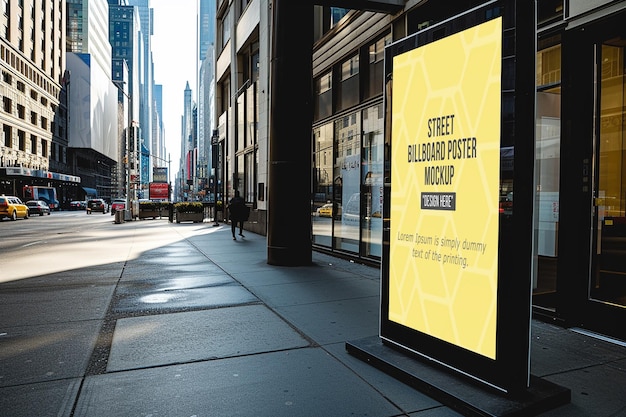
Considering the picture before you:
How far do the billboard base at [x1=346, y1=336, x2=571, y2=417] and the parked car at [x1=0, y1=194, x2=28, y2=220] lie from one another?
131ft

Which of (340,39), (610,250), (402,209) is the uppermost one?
(340,39)

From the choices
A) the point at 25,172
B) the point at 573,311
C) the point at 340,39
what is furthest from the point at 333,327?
the point at 25,172

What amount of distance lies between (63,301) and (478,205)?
6229 mm

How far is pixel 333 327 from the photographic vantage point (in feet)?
18.6

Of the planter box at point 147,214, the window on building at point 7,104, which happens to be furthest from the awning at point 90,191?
the planter box at point 147,214

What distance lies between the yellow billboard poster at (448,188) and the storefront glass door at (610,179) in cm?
258

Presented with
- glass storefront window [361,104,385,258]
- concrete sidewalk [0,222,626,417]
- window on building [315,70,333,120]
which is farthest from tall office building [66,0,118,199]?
concrete sidewalk [0,222,626,417]

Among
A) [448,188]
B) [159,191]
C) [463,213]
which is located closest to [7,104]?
[159,191]

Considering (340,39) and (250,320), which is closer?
(250,320)

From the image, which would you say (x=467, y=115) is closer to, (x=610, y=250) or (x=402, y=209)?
(x=402, y=209)

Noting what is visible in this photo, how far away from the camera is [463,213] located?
3.65 metres

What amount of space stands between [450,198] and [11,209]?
41.5 m

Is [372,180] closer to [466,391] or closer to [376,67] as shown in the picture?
[376,67]

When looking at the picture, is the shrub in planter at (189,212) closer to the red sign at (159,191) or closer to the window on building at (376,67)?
the window on building at (376,67)
